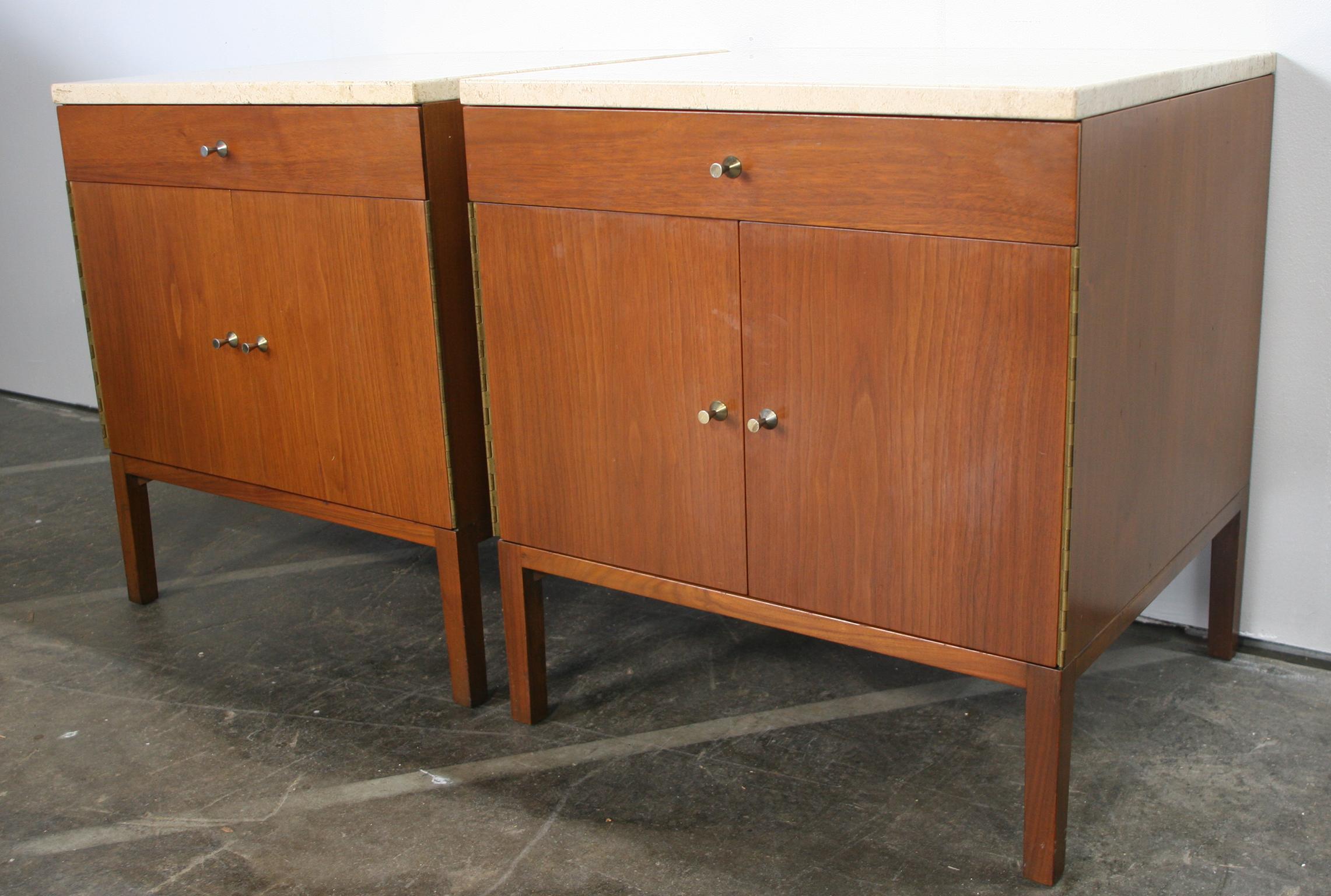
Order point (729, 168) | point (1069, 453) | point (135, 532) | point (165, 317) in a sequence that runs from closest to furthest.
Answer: point (1069, 453)
point (729, 168)
point (165, 317)
point (135, 532)

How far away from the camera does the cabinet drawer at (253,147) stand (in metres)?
1.48

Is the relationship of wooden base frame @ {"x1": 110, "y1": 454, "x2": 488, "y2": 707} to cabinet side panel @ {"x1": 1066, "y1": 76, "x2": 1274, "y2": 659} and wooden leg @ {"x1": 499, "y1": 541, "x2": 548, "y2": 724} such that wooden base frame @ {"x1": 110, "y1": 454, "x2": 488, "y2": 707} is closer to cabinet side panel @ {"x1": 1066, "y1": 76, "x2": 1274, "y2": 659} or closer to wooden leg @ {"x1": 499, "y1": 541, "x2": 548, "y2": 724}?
wooden leg @ {"x1": 499, "y1": 541, "x2": 548, "y2": 724}

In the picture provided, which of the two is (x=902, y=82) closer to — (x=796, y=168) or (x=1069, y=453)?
(x=796, y=168)

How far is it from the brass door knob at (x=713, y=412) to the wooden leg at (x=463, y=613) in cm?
41

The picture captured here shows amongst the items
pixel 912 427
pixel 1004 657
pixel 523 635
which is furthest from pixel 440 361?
pixel 1004 657

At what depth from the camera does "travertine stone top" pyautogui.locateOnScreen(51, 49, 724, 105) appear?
1.47 m

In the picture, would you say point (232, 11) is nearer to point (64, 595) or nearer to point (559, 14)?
point (559, 14)

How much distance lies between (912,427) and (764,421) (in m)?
0.16

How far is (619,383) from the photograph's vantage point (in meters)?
1.41

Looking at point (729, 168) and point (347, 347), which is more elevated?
point (729, 168)

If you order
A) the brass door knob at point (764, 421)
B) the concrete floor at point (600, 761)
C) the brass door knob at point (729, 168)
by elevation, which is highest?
the brass door knob at point (729, 168)

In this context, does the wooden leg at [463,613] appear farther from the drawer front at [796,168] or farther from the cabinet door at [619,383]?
the drawer front at [796,168]

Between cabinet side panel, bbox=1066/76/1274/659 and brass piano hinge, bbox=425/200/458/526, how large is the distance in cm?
73

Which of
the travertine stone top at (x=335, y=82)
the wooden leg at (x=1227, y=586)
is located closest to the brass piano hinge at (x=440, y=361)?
the travertine stone top at (x=335, y=82)
